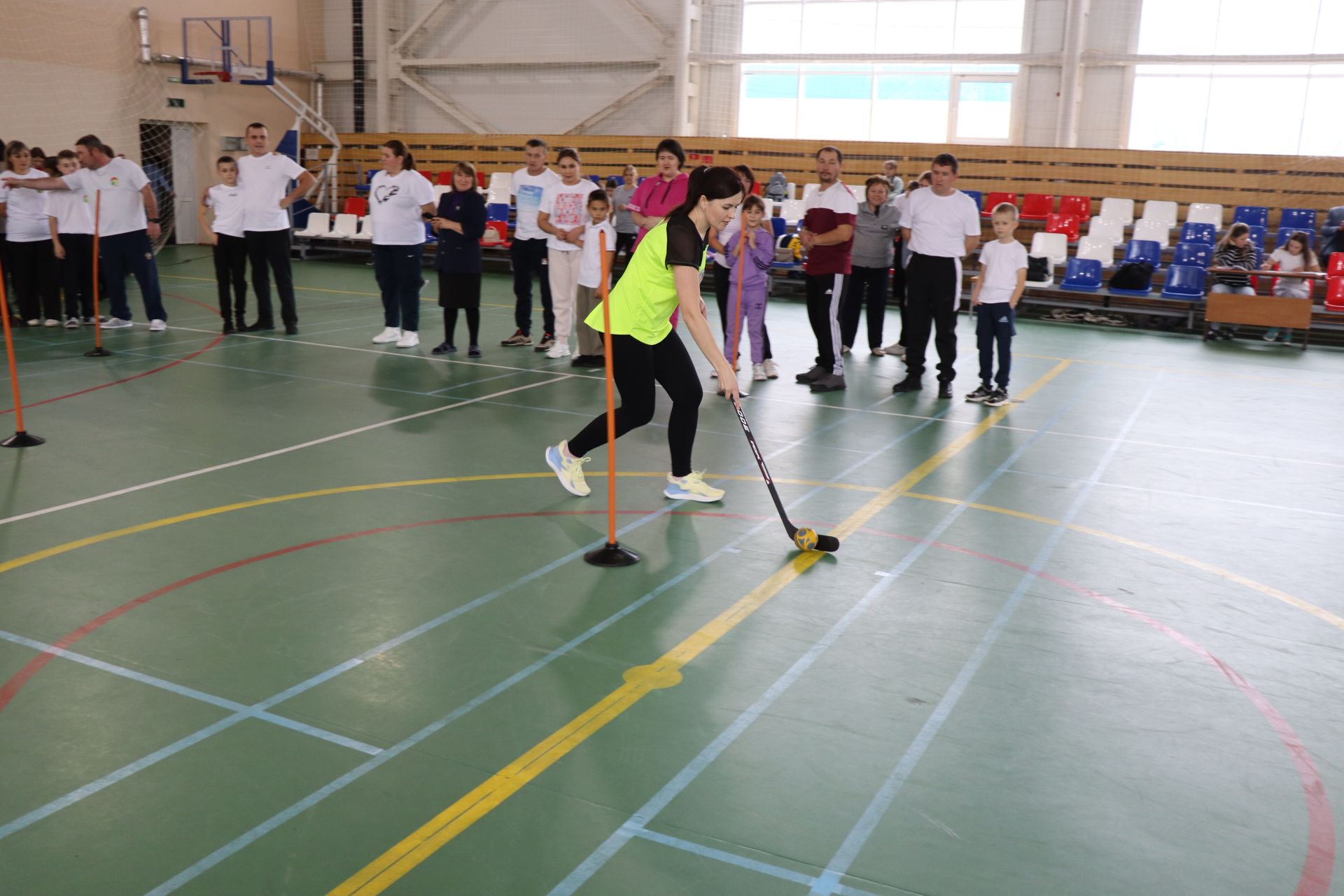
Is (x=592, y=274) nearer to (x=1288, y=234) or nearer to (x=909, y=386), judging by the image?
(x=909, y=386)

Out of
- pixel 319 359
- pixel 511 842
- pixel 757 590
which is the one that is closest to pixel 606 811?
pixel 511 842

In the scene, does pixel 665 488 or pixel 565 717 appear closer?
pixel 565 717

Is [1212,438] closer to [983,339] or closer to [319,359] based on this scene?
[983,339]

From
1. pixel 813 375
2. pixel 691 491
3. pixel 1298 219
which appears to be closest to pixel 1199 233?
pixel 1298 219

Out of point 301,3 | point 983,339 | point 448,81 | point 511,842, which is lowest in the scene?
point 511,842

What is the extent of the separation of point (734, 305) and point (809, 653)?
19.0 feet

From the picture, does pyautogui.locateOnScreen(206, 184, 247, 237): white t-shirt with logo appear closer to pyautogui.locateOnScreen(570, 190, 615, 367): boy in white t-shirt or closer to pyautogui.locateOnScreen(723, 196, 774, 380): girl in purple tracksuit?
pyautogui.locateOnScreen(570, 190, 615, 367): boy in white t-shirt

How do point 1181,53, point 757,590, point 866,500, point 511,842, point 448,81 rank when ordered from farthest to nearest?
point 448,81 → point 1181,53 → point 866,500 → point 757,590 → point 511,842

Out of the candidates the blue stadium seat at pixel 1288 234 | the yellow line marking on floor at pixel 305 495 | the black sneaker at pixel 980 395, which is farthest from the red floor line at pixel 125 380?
the blue stadium seat at pixel 1288 234

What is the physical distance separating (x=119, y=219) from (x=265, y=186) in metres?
1.68

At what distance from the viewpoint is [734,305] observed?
9578 mm

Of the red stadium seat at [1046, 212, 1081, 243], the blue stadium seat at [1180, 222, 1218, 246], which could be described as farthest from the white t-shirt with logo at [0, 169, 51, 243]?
the blue stadium seat at [1180, 222, 1218, 246]

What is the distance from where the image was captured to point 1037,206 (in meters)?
17.4

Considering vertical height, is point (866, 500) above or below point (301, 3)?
below
